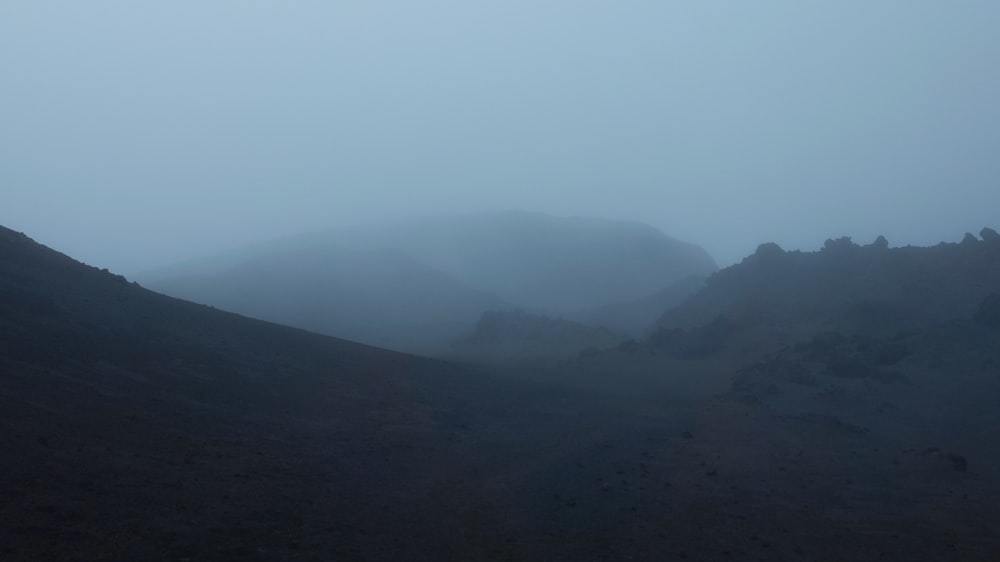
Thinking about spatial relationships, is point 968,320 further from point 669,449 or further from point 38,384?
point 38,384

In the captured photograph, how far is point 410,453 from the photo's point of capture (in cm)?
2025

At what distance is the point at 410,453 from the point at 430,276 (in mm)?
88046

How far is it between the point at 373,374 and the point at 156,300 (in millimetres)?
7949

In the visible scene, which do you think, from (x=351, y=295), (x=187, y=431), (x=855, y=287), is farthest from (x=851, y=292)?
(x=351, y=295)

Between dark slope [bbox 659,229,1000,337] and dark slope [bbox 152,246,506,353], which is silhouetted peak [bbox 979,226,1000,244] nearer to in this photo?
dark slope [bbox 659,229,1000,337]

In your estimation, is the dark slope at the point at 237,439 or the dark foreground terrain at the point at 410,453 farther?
the dark foreground terrain at the point at 410,453

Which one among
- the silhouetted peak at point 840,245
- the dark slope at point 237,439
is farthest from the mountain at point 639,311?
the dark slope at point 237,439

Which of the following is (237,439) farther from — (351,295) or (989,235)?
(351,295)

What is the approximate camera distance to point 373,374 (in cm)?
2938

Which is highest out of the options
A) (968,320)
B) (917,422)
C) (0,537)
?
(968,320)

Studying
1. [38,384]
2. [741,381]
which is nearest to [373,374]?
[38,384]

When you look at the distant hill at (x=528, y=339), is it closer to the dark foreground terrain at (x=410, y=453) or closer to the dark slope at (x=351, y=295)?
the dark slope at (x=351, y=295)

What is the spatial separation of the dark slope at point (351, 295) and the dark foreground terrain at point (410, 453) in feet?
124

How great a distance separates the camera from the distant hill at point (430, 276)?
85875mm
